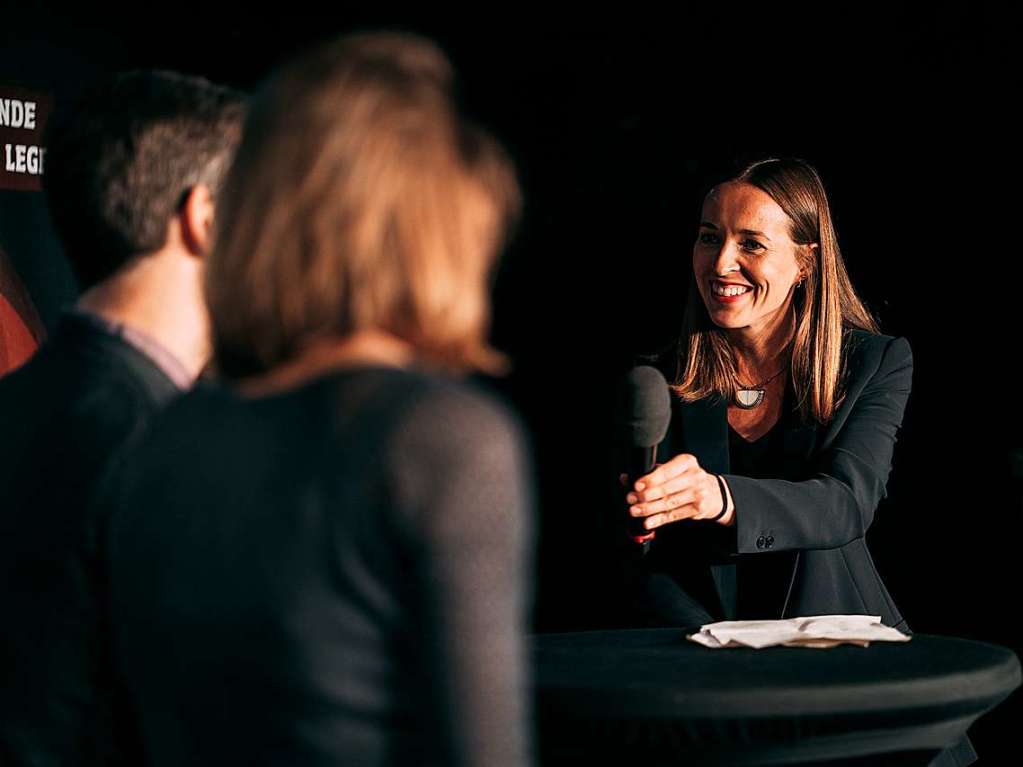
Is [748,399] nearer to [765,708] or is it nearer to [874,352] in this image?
[874,352]

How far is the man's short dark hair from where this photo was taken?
157 centimetres

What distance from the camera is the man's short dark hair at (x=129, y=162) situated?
1566 mm

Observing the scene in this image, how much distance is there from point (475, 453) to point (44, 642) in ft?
1.98

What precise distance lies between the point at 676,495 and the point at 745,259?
2.49 ft

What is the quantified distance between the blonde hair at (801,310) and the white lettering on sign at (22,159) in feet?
6.15

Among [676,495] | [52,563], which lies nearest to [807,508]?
[676,495]

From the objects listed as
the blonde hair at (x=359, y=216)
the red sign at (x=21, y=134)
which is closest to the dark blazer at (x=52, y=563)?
the blonde hair at (x=359, y=216)

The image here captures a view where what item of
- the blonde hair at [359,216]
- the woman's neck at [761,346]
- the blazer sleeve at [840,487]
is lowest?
the blazer sleeve at [840,487]

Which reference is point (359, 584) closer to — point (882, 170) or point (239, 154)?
point (239, 154)

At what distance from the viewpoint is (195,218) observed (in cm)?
159

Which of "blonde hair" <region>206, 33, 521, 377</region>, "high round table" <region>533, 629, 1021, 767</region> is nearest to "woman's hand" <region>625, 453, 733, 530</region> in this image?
"high round table" <region>533, 629, 1021, 767</region>

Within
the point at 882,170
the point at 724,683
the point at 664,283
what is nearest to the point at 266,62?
the point at 664,283

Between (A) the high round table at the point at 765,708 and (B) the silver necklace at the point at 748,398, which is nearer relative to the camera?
(A) the high round table at the point at 765,708

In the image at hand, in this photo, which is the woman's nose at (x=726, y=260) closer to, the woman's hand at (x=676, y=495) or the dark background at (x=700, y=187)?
the woman's hand at (x=676, y=495)
